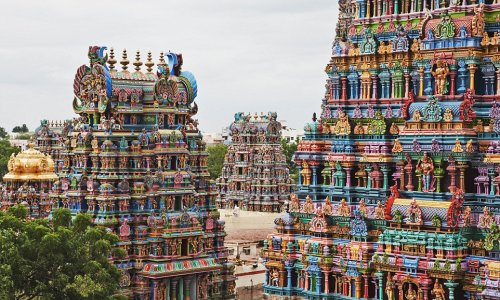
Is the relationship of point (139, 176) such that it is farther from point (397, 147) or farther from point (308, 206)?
point (397, 147)

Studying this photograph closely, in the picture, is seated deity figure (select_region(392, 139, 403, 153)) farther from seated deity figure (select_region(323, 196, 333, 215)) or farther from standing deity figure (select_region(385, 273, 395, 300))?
standing deity figure (select_region(385, 273, 395, 300))

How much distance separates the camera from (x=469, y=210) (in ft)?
90.8

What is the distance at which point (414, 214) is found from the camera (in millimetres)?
28125

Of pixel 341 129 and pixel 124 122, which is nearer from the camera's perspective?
pixel 341 129

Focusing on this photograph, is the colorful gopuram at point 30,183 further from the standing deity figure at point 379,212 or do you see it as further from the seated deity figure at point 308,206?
the standing deity figure at point 379,212

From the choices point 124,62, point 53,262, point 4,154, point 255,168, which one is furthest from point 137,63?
point 4,154

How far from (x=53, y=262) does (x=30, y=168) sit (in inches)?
666

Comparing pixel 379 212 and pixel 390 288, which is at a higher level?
pixel 379 212

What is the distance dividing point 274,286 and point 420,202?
6.33m

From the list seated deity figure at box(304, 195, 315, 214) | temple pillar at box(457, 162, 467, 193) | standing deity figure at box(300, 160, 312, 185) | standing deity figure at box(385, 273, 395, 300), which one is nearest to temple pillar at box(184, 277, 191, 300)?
seated deity figure at box(304, 195, 315, 214)

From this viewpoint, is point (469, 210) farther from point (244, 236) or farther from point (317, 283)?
point (244, 236)

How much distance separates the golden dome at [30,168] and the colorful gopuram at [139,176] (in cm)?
714

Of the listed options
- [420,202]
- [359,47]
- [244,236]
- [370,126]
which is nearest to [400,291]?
[420,202]

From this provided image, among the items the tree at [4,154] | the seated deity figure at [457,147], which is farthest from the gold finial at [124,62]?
the tree at [4,154]
